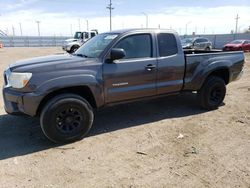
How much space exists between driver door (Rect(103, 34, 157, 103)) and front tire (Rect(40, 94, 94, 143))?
551mm

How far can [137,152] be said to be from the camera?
14.3ft

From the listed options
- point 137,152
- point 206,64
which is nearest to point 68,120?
point 137,152

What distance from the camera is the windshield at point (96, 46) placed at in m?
5.14

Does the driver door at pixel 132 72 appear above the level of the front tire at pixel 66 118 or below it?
above

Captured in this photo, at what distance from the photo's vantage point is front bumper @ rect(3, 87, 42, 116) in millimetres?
4355

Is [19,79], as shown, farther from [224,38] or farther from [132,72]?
[224,38]

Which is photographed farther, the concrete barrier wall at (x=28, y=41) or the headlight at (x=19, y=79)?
the concrete barrier wall at (x=28, y=41)

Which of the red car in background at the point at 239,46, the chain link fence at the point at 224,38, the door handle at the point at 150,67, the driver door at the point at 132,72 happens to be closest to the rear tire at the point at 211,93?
the driver door at the point at 132,72

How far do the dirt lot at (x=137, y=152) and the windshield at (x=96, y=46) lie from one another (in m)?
1.44

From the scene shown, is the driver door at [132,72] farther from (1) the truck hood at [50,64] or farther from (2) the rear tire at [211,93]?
(2) the rear tire at [211,93]

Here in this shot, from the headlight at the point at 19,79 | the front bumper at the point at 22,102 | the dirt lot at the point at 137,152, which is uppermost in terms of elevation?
the headlight at the point at 19,79

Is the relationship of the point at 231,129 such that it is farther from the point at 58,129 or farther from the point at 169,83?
the point at 58,129

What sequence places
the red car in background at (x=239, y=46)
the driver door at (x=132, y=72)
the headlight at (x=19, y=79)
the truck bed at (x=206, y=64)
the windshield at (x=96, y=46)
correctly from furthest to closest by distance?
1. the red car in background at (x=239, y=46)
2. the truck bed at (x=206, y=64)
3. the windshield at (x=96, y=46)
4. the driver door at (x=132, y=72)
5. the headlight at (x=19, y=79)

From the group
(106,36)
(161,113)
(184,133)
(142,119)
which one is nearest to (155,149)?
(184,133)
